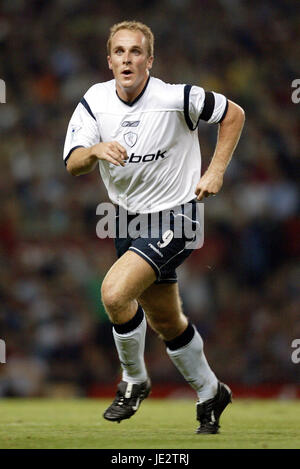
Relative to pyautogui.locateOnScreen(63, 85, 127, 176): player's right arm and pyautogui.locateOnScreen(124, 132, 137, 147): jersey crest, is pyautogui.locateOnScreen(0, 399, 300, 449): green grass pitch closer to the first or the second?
pyautogui.locateOnScreen(63, 85, 127, 176): player's right arm

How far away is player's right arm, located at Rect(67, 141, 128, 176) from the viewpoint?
5145mm

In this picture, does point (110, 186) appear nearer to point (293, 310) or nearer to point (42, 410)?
point (42, 410)

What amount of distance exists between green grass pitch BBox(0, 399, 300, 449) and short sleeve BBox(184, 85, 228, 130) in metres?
1.91

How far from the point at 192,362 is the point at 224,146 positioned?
134cm

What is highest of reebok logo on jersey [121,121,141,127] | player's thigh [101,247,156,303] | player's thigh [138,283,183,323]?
reebok logo on jersey [121,121,141,127]

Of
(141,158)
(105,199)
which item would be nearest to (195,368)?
(141,158)

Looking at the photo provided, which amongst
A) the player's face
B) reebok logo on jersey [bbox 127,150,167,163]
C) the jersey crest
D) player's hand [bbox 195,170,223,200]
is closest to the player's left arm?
player's hand [bbox 195,170,223,200]

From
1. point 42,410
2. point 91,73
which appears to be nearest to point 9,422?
point 42,410

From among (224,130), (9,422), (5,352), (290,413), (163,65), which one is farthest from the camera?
(163,65)

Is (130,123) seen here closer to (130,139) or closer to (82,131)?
(130,139)

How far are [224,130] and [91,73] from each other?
24.2ft

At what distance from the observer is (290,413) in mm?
7633

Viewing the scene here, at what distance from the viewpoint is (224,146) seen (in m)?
5.74

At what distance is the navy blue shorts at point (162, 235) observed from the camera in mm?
5508
